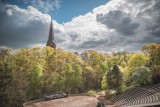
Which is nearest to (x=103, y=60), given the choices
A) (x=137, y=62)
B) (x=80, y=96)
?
(x=137, y=62)

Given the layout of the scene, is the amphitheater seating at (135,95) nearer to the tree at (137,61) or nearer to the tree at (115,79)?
the tree at (115,79)

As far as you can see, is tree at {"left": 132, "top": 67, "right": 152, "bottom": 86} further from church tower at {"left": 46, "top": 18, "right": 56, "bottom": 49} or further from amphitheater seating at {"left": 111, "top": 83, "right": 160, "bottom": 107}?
church tower at {"left": 46, "top": 18, "right": 56, "bottom": 49}

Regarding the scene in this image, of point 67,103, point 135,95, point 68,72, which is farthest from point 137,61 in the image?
point 67,103

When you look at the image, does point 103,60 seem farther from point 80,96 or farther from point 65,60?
point 80,96

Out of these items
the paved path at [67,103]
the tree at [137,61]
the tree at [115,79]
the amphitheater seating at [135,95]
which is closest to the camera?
the paved path at [67,103]

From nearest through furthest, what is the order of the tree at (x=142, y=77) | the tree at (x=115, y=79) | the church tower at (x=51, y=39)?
the tree at (x=142, y=77), the tree at (x=115, y=79), the church tower at (x=51, y=39)

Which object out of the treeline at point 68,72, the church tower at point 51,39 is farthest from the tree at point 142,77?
the church tower at point 51,39

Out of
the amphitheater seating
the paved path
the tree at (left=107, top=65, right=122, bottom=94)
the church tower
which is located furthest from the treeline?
the church tower

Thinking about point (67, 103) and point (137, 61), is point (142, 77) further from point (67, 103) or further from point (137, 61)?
point (67, 103)

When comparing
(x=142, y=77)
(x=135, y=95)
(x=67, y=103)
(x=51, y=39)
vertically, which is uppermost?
(x=51, y=39)

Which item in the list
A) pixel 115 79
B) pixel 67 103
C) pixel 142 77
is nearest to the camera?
pixel 67 103

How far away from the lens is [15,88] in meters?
36.7

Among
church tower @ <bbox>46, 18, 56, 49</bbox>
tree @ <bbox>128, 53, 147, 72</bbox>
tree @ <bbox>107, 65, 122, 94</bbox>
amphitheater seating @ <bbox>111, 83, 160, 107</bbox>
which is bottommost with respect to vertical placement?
amphitheater seating @ <bbox>111, 83, 160, 107</bbox>

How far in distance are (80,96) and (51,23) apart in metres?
58.2
